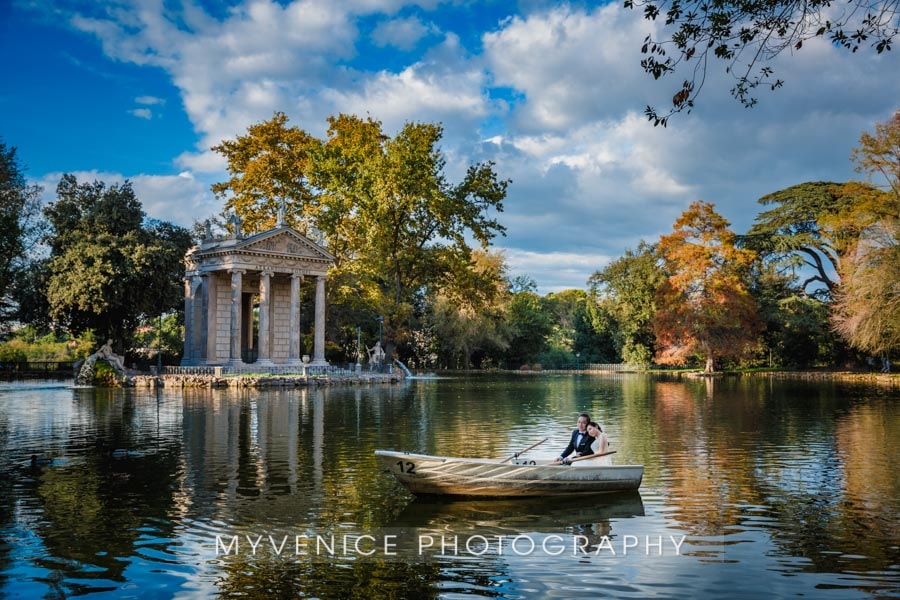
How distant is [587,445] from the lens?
14195mm

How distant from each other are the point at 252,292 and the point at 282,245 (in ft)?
19.1

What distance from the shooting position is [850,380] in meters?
53.9

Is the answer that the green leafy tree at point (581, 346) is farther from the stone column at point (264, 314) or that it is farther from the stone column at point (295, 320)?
the stone column at point (264, 314)

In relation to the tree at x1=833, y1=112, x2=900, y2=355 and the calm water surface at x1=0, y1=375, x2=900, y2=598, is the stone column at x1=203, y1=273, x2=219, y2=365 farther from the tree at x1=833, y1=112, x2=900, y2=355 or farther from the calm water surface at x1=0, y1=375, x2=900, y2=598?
the tree at x1=833, y1=112, x2=900, y2=355

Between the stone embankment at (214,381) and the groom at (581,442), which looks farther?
the stone embankment at (214,381)

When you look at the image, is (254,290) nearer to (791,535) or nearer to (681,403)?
(681,403)

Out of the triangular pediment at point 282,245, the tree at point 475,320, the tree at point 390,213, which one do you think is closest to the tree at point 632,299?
the tree at point 475,320

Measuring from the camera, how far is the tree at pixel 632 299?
80812 millimetres

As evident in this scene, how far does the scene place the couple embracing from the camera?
13.8 m

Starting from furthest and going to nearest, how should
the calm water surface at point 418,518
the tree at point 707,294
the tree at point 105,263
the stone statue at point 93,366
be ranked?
the tree at point 707,294 < the tree at point 105,263 < the stone statue at point 93,366 < the calm water surface at point 418,518

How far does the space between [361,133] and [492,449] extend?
49.1 m

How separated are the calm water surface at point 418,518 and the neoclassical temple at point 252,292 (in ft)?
89.4

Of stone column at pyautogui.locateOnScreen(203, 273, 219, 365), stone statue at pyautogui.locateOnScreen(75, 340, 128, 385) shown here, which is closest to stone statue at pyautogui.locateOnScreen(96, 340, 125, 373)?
stone statue at pyautogui.locateOnScreen(75, 340, 128, 385)

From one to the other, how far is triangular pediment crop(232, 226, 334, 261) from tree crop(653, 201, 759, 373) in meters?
29.8
